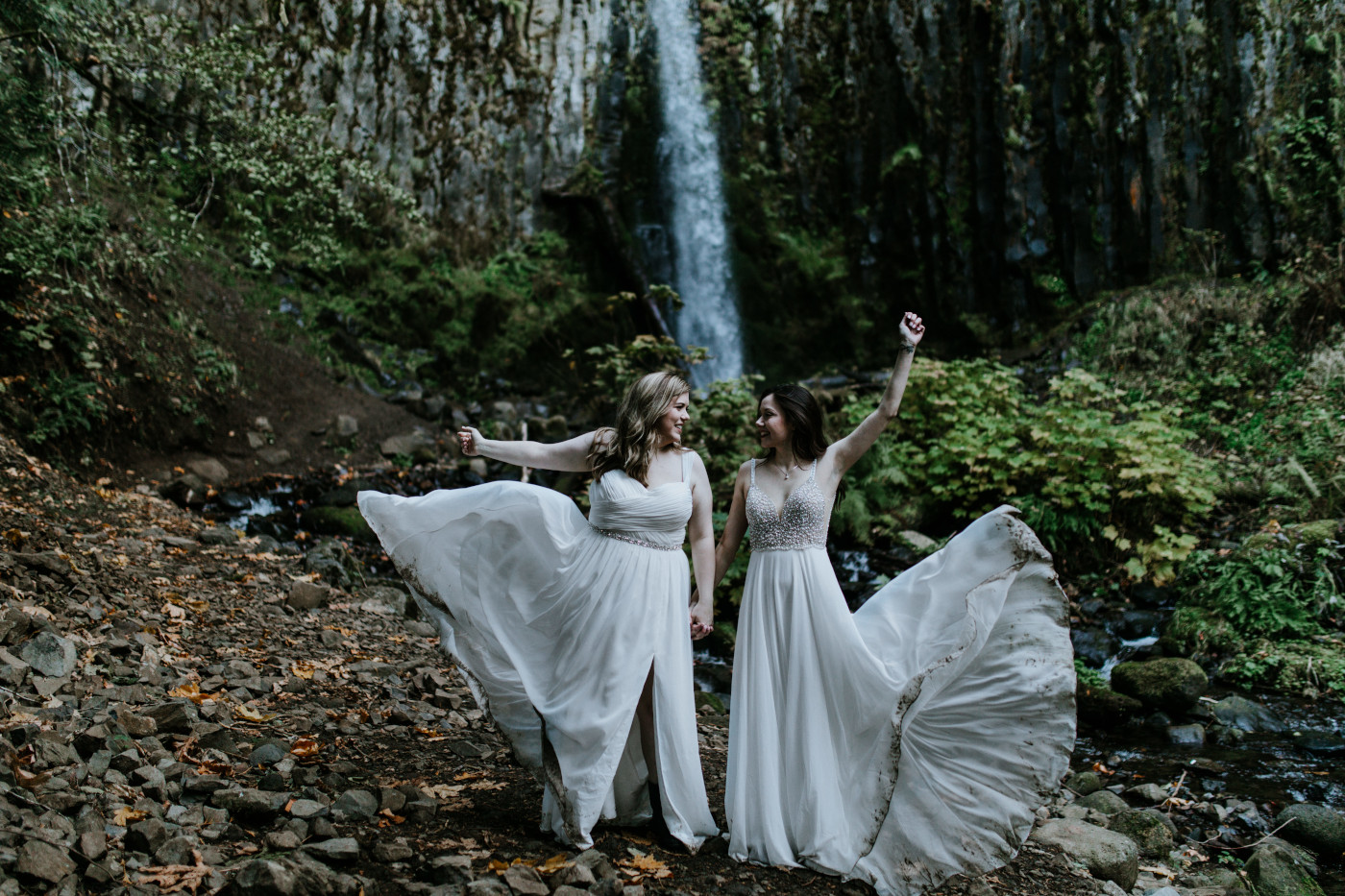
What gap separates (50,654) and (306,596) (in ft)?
8.25

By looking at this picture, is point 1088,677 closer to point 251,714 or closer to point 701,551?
point 701,551

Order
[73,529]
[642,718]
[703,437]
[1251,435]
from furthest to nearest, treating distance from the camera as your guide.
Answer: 1. [1251,435]
2. [703,437]
3. [73,529]
4. [642,718]

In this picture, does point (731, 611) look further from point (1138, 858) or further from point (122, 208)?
point (122, 208)

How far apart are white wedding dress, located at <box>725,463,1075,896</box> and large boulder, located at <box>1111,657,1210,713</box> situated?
4090 mm

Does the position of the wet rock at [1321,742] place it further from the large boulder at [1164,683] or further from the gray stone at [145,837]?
the gray stone at [145,837]

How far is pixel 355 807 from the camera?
133 inches

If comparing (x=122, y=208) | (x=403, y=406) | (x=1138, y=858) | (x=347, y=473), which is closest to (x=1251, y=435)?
(x=1138, y=858)

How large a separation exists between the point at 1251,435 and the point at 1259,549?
8.51 ft

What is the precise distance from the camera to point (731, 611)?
844cm

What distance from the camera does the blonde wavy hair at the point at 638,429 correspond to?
11.8ft

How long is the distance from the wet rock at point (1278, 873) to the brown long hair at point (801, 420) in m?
3.12

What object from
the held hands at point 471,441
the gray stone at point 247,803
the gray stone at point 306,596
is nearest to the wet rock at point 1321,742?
the held hands at point 471,441

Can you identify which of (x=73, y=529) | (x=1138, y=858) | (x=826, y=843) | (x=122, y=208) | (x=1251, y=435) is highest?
(x=122, y=208)

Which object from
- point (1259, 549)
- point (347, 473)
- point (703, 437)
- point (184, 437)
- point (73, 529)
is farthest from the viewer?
point (347, 473)
